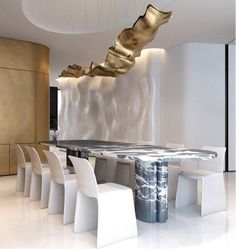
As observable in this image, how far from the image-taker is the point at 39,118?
7824mm

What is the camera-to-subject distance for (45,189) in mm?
4461

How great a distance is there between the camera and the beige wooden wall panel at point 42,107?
25.4ft

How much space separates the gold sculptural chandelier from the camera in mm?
3479

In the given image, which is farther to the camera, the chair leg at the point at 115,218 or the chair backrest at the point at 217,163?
the chair backrest at the point at 217,163

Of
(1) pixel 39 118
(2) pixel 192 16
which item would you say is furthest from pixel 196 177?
(1) pixel 39 118

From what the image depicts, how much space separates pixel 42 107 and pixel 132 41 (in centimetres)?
442

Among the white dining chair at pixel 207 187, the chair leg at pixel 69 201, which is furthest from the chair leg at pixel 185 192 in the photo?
the chair leg at pixel 69 201

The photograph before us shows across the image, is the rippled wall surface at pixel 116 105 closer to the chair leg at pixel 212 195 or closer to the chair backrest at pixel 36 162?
the chair leg at pixel 212 195

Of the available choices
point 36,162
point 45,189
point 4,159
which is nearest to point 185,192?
point 45,189

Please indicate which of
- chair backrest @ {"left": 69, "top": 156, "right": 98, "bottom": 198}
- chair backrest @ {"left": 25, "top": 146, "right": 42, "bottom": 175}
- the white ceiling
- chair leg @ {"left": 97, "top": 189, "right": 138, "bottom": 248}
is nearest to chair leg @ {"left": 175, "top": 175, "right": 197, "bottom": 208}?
chair leg @ {"left": 97, "top": 189, "right": 138, "bottom": 248}

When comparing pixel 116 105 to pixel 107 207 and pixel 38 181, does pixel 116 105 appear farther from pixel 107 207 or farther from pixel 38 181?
pixel 107 207

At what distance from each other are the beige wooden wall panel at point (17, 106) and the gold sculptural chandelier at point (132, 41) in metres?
2.22

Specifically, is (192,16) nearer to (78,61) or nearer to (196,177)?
(196,177)

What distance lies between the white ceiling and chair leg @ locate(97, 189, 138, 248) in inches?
136
